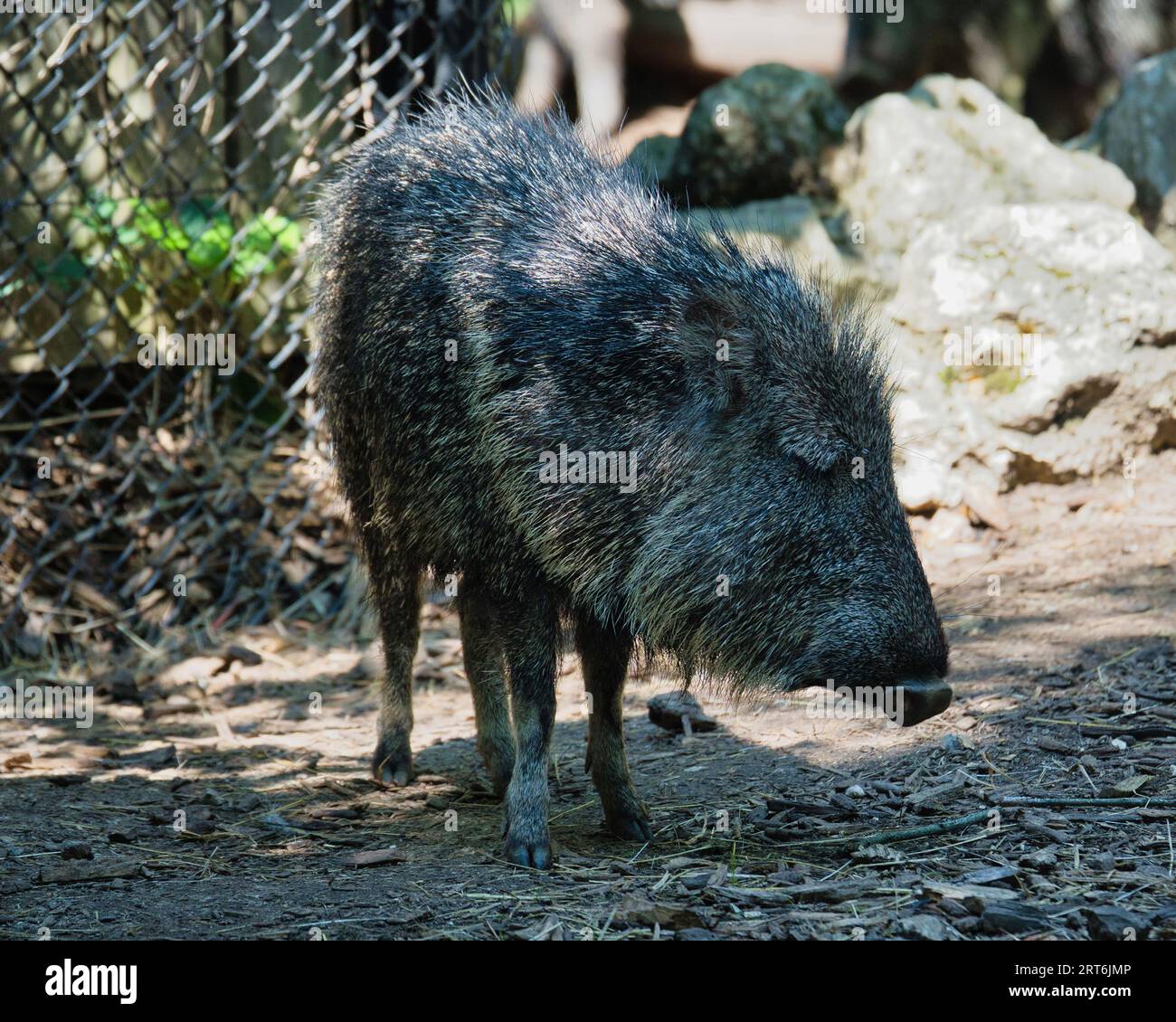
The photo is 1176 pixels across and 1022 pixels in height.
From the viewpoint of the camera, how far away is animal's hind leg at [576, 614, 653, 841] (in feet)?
13.9

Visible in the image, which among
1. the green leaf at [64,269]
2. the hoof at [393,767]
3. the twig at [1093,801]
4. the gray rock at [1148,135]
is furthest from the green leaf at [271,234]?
the gray rock at [1148,135]

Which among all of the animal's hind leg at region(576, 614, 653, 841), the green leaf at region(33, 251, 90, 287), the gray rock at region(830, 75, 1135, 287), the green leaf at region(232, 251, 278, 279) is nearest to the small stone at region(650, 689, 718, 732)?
the animal's hind leg at region(576, 614, 653, 841)

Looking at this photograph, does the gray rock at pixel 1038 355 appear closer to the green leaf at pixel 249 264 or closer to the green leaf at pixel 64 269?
the green leaf at pixel 249 264

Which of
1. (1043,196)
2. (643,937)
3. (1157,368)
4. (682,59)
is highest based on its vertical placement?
(682,59)

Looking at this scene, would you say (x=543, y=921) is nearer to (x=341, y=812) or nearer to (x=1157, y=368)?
(x=341, y=812)

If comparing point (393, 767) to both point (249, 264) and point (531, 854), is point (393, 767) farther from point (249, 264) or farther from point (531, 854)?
point (249, 264)

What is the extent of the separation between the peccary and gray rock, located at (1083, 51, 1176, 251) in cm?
460

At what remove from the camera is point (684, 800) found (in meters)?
4.53

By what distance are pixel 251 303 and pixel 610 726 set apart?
3.56 metres

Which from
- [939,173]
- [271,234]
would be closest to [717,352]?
[271,234]

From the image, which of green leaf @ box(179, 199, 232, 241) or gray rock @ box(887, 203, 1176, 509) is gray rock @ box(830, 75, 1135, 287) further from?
green leaf @ box(179, 199, 232, 241)

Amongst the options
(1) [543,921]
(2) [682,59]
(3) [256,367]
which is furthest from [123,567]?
(2) [682,59]
